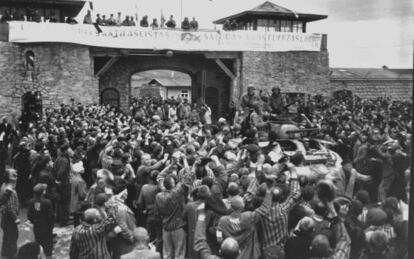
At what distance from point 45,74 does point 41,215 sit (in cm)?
1658

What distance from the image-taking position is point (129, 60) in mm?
27734

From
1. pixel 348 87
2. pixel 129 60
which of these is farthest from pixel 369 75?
pixel 129 60

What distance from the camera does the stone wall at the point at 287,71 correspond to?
27.5 metres

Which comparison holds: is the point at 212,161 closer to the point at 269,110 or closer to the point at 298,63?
the point at 269,110

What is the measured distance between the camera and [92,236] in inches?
260

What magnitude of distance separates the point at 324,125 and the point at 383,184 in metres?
6.43

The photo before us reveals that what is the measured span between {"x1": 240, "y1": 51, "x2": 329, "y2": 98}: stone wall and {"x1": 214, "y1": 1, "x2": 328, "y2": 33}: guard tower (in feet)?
15.3

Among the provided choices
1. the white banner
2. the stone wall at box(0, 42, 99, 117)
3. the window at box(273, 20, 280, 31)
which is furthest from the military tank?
the window at box(273, 20, 280, 31)

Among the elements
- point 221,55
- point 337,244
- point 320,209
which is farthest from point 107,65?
point 337,244

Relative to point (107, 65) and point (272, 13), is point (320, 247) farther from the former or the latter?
point (272, 13)

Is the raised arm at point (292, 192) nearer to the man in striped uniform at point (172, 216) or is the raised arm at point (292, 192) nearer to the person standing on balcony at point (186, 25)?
the man in striped uniform at point (172, 216)

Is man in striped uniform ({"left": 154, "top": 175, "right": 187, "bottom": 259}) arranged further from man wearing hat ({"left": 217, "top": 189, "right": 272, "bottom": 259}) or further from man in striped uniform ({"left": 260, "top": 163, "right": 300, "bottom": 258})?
man in striped uniform ({"left": 260, "top": 163, "right": 300, "bottom": 258})

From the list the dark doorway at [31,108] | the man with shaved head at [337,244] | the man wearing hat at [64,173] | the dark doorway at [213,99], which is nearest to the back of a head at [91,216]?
the man with shaved head at [337,244]

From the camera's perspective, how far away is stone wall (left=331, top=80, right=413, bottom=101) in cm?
3750
